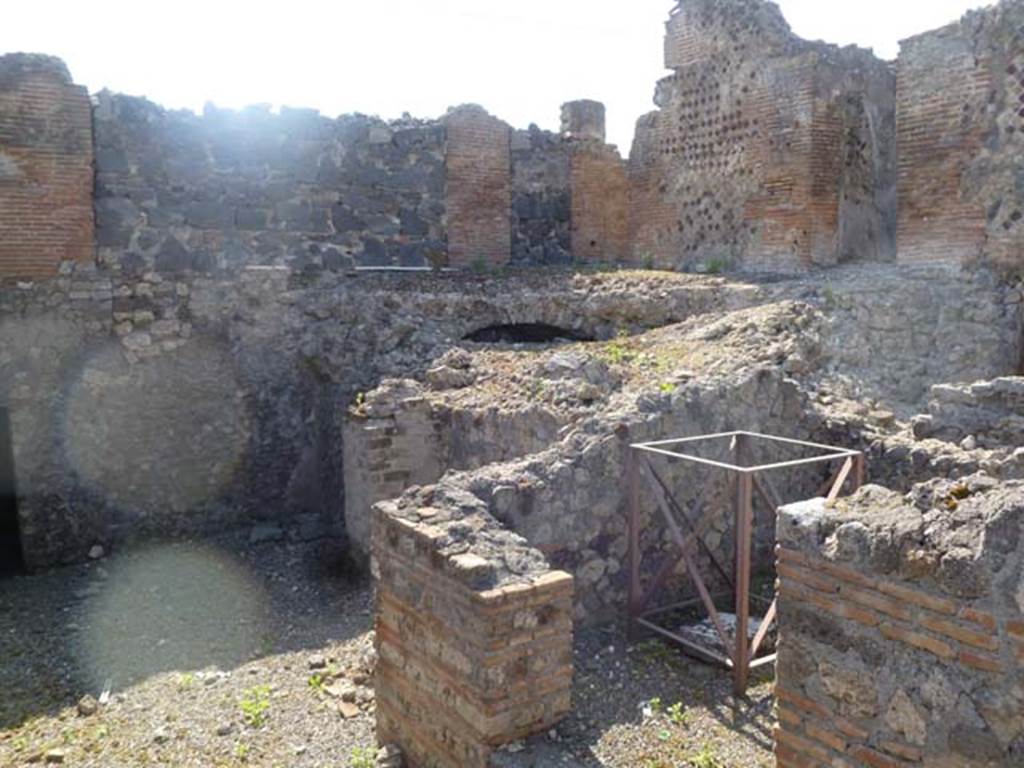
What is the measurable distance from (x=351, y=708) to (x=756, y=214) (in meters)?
8.56

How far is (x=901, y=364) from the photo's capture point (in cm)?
837

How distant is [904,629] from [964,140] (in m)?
8.15

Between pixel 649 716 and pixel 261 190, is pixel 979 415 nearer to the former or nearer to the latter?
pixel 649 716

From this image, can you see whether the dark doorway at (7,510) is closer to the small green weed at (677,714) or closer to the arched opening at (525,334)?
the arched opening at (525,334)

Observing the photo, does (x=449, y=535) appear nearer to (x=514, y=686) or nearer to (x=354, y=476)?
(x=514, y=686)

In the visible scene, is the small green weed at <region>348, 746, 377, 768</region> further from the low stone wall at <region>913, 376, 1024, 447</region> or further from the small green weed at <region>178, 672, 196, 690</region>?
the low stone wall at <region>913, 376, 1024, 447</region>

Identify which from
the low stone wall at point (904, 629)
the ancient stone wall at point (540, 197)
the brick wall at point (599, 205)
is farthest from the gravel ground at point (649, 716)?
the brick wall at point (599, 205)

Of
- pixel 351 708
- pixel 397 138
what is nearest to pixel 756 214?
pixel 397 138

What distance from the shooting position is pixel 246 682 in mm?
6391

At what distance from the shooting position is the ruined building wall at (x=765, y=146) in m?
11.2

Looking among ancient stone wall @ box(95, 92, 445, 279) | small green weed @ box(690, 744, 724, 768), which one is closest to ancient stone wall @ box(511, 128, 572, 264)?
ancient stone wall @ box(95, 92, 445, 279)

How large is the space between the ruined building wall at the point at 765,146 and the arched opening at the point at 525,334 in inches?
99.7

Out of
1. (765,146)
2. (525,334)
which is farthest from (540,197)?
(765,146)

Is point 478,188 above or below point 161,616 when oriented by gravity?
above
